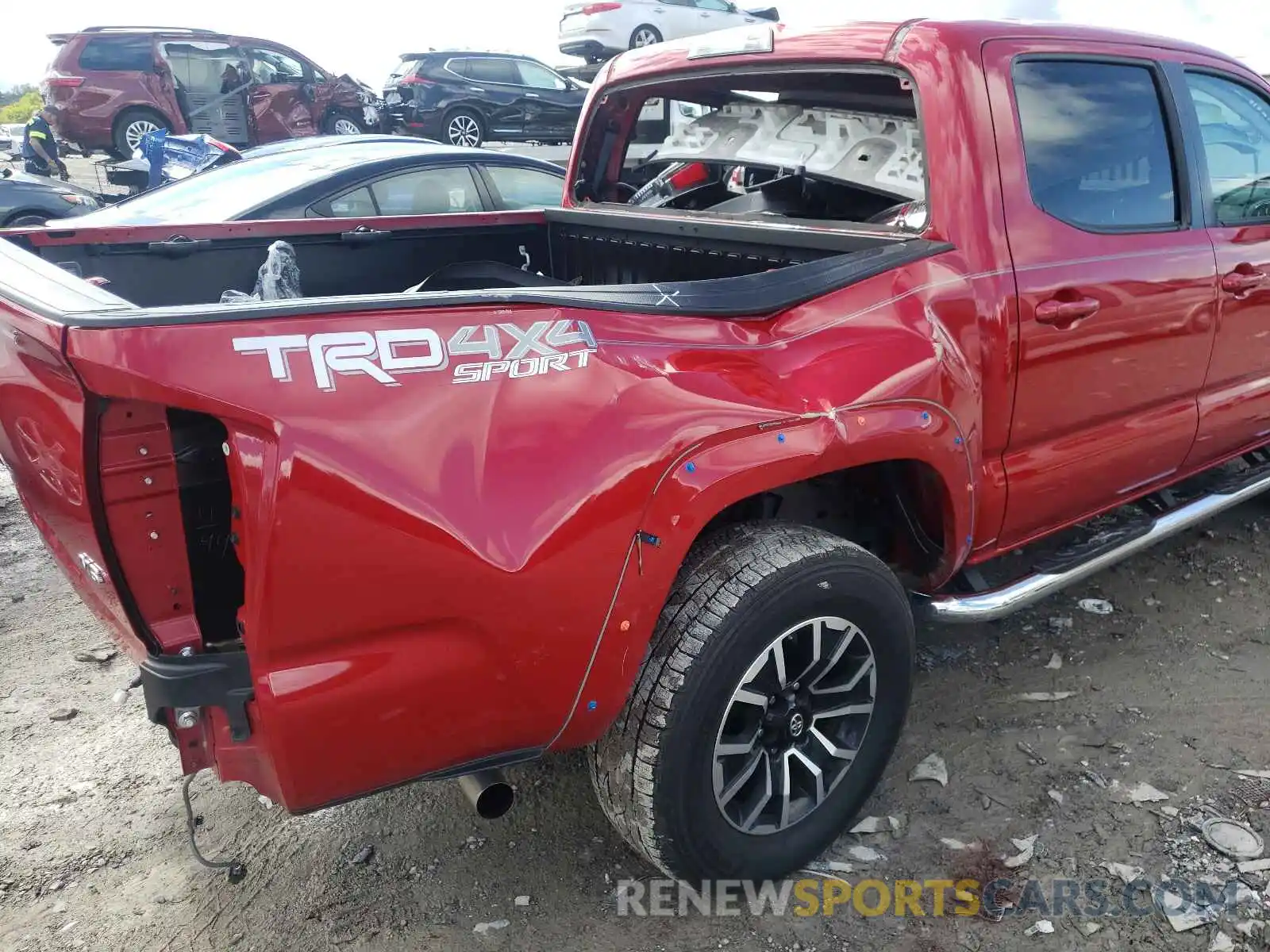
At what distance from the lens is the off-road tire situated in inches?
79.6

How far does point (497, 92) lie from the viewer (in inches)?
575

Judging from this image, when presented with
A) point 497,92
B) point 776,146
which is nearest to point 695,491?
point 776,146

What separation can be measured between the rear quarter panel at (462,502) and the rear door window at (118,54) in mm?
15438

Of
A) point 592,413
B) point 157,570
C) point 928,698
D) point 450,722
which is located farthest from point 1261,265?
point 157,570

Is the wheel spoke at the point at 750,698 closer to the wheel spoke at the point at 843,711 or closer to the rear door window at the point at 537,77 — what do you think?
the wheel spoke at the point at 843,711

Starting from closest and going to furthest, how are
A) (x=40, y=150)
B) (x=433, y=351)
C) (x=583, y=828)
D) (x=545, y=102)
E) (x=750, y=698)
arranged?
(x=433, y=351) → (x=750, y=698) → (x=583, y=828) → (x=40, y=150) → (x=545, y=102)

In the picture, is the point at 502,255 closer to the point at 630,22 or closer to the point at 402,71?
the point at 402,71

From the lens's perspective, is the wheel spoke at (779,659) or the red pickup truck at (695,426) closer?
the red pickup truck at (695,426)

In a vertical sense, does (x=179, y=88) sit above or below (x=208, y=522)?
above

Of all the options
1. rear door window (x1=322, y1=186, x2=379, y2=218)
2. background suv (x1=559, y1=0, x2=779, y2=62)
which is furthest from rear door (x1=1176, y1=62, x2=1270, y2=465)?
background suv (x1=559, y1=0, x2=779, y2=62)

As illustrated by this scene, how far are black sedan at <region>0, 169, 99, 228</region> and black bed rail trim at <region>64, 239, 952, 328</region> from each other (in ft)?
30.5

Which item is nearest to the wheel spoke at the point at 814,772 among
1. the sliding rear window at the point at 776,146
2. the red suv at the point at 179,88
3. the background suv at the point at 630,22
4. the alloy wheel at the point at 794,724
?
the alloy wheel at the point at 794,724

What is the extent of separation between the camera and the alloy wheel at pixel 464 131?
1448 centimetres

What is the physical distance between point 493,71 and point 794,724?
14.4 m
